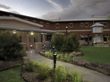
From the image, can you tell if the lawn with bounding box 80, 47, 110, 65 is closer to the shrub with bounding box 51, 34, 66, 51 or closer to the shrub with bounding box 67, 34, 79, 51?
the shrub with bounding box 67, 34, 79, 51

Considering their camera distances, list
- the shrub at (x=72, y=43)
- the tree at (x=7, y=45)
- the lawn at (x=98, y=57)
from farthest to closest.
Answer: the shrub at (x=72, y=43) → the tree at (x=7, y=45) → the lawn at (x=98, y=57)

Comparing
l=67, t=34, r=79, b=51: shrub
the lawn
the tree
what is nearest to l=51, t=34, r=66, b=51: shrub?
l=67, t=34, r=79, b=51: shrub

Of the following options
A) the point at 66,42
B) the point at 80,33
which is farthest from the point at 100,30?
the point at 66,42

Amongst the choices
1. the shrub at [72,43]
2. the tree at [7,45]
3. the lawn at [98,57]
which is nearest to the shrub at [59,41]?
the shrub at [72,43]

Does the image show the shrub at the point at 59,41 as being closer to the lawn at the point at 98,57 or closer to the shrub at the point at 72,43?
the shrub at the point at 72,43

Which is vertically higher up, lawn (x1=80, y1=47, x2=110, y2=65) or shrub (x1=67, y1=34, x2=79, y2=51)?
shrub (x1=67, y1=34, x2=79, y2=51)

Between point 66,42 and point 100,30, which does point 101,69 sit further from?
point 100,30

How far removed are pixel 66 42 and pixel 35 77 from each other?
307 inches

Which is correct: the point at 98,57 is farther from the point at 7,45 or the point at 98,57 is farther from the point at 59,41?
the point at 7,45

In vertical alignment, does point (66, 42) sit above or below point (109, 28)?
below

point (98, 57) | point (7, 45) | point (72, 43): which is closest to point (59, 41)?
point (72, 43)

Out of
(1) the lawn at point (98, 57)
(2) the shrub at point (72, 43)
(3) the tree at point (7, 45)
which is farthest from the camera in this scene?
(2) the shrub at point (72, 43)

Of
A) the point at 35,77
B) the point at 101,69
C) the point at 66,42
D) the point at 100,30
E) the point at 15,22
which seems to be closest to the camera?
the point at 35,77

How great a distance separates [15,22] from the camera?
50.1ft
